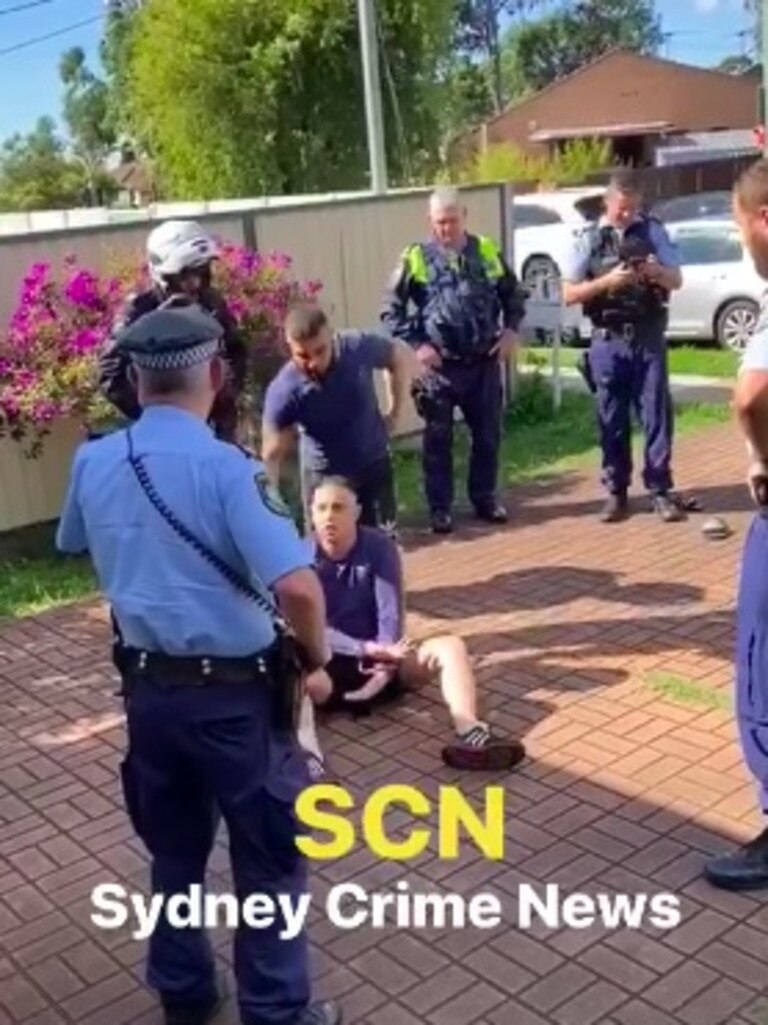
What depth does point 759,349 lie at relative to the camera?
3.09 m

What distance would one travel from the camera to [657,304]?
21.5 feet

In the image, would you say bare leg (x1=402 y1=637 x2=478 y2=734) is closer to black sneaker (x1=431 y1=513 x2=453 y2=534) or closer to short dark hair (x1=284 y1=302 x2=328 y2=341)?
short dark hair (x1=284 y1=302 x2=328 y2=341)

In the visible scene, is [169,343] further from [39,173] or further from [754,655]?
[39,173]

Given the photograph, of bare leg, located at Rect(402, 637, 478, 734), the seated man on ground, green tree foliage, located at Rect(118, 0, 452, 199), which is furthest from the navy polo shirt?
green tree foliage, located at Rect(118, 0, 452, 199)

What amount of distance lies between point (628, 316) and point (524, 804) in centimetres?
327

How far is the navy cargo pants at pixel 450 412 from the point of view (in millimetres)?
6945

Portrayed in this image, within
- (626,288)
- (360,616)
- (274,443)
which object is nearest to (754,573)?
(360,616)

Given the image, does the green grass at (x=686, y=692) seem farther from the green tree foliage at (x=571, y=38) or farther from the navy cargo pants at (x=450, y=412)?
the green tree foliage at (x=571, y=38)

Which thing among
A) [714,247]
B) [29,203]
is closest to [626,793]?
[714,247]

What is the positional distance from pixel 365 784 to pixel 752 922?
1.33 metres

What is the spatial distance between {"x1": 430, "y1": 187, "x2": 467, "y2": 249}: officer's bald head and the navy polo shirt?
1.60 metres

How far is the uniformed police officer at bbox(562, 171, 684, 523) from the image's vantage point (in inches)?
254

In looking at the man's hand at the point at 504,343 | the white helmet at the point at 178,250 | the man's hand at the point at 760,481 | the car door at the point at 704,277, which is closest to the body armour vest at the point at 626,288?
the man's hand at the point at 504,343

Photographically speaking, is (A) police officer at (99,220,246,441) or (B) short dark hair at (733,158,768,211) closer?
(B) short dark hair at (733,158,768,211)
